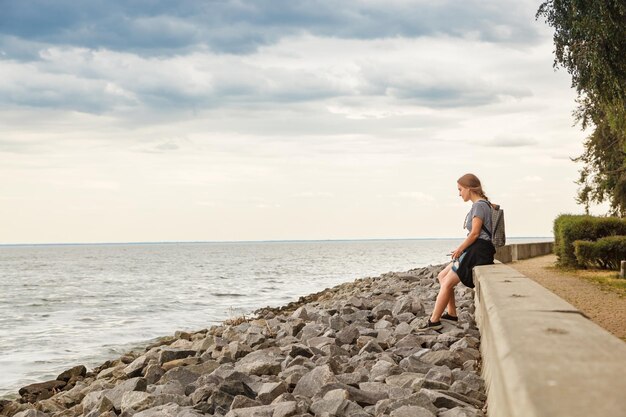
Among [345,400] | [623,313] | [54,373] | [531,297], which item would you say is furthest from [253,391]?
[54,373]

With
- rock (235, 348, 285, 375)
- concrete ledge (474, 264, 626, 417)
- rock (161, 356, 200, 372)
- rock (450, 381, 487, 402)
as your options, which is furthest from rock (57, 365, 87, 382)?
concrete ledge (474, 264, 626, 417)

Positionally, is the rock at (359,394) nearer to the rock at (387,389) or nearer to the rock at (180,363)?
the rock at (387,389)

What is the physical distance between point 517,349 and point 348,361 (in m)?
4.05

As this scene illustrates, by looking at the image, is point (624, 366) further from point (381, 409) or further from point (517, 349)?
point (381, 409)

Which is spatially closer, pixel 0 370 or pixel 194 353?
pixel 194 353

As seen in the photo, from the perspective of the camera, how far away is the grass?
14.9 metres

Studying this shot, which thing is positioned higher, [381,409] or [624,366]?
[624,366]

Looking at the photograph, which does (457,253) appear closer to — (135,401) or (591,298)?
(135,401)

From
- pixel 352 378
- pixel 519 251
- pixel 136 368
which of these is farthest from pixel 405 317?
pixel 519 251

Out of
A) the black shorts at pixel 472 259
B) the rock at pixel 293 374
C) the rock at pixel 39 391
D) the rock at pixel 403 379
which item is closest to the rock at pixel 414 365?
the rock at pixel 403 379

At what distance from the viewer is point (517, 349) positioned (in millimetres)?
3160

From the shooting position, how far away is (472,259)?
27.4ft

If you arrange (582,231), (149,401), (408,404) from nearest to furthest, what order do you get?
(408,404) → (149,401) → (582,231)

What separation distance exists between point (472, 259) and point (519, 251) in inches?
774
